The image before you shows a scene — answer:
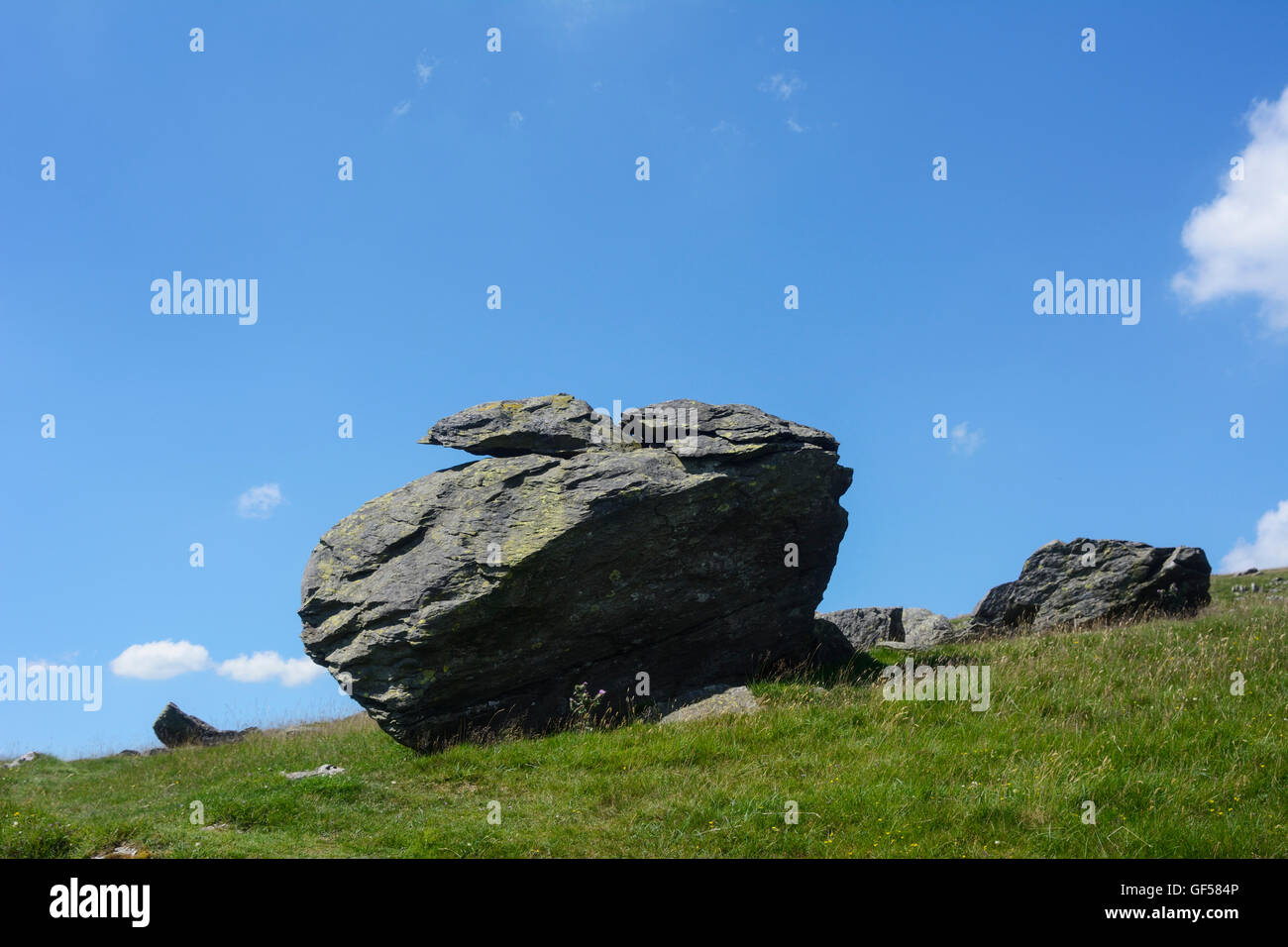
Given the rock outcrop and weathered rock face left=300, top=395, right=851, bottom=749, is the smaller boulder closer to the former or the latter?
weathered rock face left=300, top=395, right=851, bottom=749

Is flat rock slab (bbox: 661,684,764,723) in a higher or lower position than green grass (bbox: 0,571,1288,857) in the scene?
higher

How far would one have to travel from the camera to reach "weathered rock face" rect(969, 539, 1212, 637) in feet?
79.8

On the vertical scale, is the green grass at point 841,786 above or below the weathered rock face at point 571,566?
below

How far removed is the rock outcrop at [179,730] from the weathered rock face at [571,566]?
12203mm

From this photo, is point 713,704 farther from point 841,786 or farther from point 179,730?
point 179,730

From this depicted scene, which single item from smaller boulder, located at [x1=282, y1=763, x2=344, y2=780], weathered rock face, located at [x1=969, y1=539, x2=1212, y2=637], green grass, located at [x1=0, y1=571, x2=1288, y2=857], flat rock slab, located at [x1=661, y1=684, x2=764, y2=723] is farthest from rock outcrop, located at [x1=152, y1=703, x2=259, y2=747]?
weathered rock face, located at [x1=969, y1=539, x2=1212, y2=637]

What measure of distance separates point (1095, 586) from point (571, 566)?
695 inches

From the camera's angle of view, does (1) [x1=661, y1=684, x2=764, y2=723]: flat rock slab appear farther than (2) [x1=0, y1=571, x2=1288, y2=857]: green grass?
Yes

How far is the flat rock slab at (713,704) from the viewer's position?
15.4m

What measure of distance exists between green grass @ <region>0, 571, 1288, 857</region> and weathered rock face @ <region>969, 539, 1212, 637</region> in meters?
6.68

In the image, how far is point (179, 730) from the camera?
2592 cm

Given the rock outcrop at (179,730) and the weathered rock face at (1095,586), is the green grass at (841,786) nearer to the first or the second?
the weathered rock face at (1095,586)

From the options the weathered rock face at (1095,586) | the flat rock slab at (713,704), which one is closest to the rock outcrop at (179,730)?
the flat rock slab at (713,704)

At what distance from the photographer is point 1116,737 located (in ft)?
42.9
